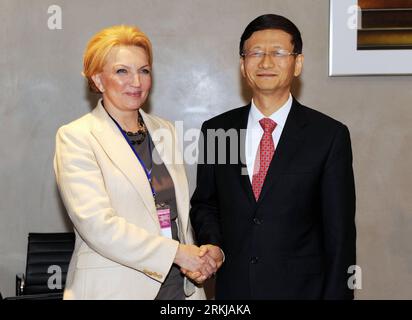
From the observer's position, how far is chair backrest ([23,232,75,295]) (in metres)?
4.64

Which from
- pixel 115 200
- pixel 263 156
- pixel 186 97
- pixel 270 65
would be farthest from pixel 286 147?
pixel 186 97

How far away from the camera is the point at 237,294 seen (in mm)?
3051

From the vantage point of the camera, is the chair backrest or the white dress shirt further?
the chair backrest

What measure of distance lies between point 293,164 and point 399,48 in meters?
2.47

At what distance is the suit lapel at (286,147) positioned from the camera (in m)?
2.96

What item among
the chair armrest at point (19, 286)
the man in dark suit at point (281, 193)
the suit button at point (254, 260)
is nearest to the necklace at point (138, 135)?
the man in dark suit at point (281, 193)

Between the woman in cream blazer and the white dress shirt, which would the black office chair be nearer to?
the woman in cream blazer

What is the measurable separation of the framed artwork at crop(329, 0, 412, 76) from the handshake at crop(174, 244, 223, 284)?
251cm

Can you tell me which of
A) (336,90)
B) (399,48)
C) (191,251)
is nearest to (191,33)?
(336,90)

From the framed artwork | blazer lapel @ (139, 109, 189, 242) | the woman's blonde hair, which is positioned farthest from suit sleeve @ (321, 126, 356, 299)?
the framed artwork

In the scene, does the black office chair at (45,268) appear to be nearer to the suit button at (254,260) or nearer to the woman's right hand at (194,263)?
the woman's right hand at (194,263)

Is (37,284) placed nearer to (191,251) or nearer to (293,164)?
(191,251)

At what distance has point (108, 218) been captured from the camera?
291 centimetres

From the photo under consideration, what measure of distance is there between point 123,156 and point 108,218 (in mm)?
306
